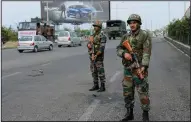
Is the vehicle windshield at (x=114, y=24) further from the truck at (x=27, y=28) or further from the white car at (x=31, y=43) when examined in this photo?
the white car at (x=31, y=43)

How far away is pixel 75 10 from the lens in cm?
8231

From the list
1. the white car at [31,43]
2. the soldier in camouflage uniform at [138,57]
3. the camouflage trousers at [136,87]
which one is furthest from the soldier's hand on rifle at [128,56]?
the white car at [31,43]

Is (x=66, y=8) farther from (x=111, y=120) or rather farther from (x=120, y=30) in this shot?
(x=111, y=120)

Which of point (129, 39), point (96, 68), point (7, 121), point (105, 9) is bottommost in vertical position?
point (7, 121)

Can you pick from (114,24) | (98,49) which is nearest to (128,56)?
(98,49)

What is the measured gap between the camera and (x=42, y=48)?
3125cm

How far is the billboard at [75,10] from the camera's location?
262 ft

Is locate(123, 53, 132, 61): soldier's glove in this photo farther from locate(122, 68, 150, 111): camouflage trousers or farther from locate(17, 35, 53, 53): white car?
locate(17, 35, 53, 53): white car

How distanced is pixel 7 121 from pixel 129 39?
2.48 meters

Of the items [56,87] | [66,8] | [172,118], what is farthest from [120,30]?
[172,118]

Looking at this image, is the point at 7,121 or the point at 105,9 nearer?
the point at 7,121

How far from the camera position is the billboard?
262ft

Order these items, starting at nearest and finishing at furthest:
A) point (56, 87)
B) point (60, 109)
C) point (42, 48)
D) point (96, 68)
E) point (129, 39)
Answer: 1. point (129, 39)
2. point (60, 109)
3. point (96, 68)
4. point (56, 87)
5. point (42, 48)

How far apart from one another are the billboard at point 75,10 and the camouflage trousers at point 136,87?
73.7 meters
